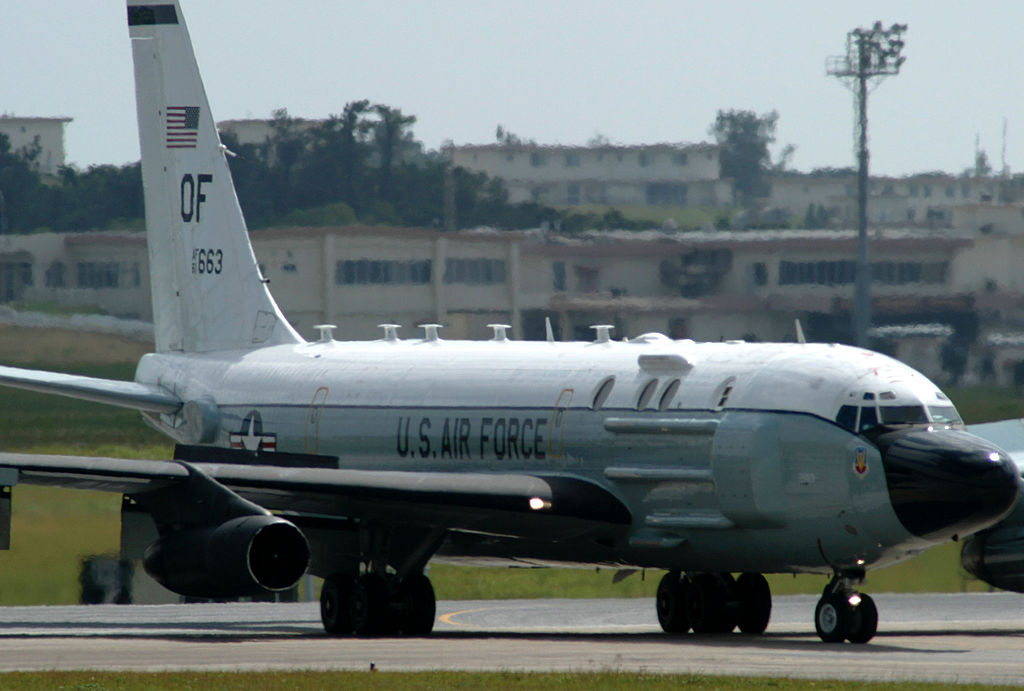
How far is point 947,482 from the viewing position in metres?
24.6

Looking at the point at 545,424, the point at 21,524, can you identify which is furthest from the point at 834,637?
the point at 21,524

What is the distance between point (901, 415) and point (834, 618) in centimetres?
296

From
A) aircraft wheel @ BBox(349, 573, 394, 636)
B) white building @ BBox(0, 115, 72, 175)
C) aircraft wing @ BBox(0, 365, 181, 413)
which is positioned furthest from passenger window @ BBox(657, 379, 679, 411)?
white building @ BBox(0, 115, 72, 175)

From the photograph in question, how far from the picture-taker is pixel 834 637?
26.1m

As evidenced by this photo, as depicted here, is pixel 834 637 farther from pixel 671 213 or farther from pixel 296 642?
pixel 671 213

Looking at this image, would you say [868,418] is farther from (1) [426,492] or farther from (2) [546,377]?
(1) [426,492]

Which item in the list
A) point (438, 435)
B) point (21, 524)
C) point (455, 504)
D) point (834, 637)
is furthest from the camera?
point (21, 524)

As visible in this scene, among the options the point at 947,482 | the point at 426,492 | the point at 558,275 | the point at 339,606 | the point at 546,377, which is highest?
the point at 558,275

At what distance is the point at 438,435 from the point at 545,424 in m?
2.45

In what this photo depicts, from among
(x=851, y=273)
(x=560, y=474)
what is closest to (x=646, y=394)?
(x=560, y=474)

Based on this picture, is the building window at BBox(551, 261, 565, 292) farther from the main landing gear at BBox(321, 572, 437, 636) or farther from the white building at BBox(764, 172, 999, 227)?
the main landing gear at BBox(321, 572, 437, 636)

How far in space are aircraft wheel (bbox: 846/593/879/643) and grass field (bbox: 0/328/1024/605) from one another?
11.1 metres

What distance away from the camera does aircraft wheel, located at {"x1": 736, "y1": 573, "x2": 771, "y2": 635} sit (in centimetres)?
2989

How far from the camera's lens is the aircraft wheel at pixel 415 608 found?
29.3 meters
